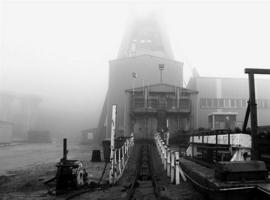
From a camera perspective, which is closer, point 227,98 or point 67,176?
point 67,176

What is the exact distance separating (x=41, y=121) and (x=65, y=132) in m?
7.69

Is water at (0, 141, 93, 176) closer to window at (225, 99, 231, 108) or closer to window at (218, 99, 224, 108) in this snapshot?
window at (218, 99, 224, 108)

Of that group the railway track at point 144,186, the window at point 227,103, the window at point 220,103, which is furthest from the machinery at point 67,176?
the window at point 227,103

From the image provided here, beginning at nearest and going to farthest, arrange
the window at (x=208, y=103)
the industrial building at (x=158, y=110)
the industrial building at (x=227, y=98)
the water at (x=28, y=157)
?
the water at (x=28, y=157) < the industrial building at (x=158, y=110) < the industrial building at (x=227, y=98) < the window at (x=208, y=103)

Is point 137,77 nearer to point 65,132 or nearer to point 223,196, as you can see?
point 223,196

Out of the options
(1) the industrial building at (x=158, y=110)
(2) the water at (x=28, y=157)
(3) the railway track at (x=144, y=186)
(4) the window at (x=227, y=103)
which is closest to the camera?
(3) the railway track at (x=144, y=186)

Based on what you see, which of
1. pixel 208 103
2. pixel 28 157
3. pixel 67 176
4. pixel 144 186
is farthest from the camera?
pixel 208 103

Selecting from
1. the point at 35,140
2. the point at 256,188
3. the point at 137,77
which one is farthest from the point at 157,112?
the point at 35,140

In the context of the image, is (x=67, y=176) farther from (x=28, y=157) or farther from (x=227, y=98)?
(x=227, y=98)

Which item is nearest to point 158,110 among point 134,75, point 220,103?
point 134,75

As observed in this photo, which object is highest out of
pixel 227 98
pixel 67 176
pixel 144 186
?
pixel 227 98

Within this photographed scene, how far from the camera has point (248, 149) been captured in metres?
7.50

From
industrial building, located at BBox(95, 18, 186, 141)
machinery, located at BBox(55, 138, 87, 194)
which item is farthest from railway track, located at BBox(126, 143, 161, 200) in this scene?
industrial building, located at BBox(95, 18, 186, 141)

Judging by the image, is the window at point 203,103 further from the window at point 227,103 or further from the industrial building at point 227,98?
the window at point 227,103
